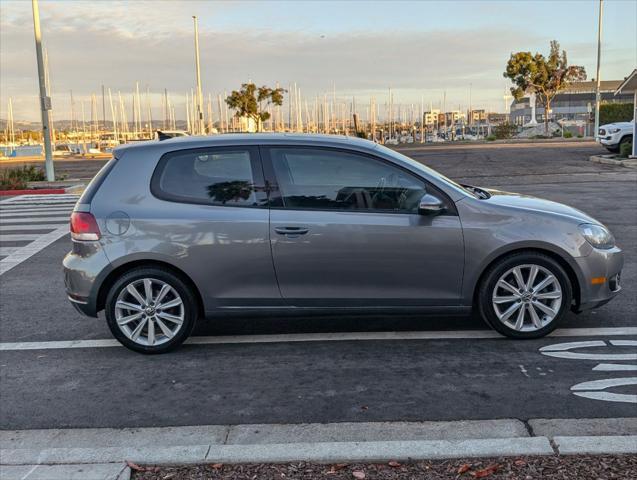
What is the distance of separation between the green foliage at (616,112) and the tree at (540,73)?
6.73m

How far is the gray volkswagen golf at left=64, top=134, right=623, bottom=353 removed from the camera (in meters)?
5.20

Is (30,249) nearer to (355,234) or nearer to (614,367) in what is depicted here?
(355,234)

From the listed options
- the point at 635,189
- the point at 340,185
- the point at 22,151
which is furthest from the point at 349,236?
the point at 22,151

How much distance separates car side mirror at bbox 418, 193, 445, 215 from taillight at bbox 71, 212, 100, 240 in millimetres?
2627

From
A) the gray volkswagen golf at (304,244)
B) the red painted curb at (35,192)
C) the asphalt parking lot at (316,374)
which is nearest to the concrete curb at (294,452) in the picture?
the asphalt parking lot at (316,374)

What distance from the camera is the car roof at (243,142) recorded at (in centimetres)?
538

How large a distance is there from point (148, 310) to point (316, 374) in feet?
4.96

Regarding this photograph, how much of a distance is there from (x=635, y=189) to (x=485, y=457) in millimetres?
14523

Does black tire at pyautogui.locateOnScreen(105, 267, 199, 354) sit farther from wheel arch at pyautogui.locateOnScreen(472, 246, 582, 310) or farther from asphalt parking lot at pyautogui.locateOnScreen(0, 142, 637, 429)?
wheel arch at pyautogui.locateOnScreen(472, 246, 582, 310)

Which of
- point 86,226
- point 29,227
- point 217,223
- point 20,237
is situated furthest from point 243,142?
point 29,227

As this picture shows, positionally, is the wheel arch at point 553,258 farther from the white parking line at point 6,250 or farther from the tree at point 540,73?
the tree at point 540,73

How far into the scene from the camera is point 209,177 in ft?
17.6

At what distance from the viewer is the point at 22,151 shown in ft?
201

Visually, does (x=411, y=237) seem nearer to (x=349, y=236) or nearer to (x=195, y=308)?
(x=349, y=236)
